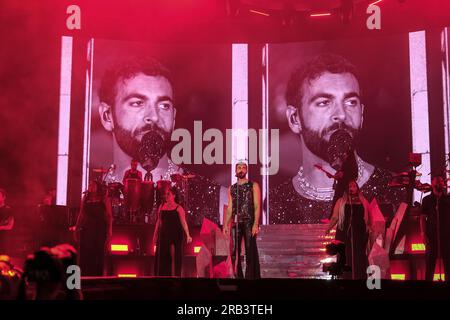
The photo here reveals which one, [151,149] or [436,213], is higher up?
[151,149]

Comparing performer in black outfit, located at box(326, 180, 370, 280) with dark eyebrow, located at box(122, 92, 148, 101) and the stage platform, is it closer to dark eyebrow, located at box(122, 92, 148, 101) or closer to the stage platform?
the stage platform

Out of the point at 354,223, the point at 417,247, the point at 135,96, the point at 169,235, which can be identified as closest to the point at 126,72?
the point at 135,96

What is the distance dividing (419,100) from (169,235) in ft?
23.5

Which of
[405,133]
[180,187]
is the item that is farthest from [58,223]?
[405,133]

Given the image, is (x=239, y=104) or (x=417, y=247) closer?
(x=417, y=247)

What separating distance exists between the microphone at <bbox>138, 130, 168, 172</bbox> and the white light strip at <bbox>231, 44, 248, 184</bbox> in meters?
1.69

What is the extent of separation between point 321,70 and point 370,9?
181 centimetres

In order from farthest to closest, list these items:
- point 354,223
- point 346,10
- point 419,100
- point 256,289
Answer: point 419,100
point 346,10
point 354,223
point 256,289

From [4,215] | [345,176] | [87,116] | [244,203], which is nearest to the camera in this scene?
[244,203]

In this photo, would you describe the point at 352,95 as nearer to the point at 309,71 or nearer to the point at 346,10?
the point at 309,71

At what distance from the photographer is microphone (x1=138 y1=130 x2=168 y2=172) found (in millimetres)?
14133

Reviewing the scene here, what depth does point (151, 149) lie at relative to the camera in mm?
14148

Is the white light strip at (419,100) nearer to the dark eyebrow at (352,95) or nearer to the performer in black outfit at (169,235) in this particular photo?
the dark eyebrow at (352,95)
